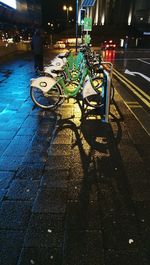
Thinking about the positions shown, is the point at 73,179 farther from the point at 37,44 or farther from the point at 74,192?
the point at 37,44

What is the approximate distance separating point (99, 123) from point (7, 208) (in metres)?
3.46

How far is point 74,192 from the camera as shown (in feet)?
11.6

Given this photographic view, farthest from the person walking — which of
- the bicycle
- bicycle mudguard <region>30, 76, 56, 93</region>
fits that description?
bicycle mudguard <region>30, 76, 56, 93</region>

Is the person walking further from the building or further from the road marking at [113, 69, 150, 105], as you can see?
the building

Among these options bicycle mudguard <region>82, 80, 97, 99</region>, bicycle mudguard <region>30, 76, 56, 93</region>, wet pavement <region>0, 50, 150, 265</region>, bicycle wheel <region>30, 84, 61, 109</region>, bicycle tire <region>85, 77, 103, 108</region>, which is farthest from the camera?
bicycle tire <region>85, 77, 103, 108</region>

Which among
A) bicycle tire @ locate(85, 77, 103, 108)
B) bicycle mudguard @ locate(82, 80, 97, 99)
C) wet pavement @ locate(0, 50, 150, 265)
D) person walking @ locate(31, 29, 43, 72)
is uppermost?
person walking @ locate(31, 29, 43, 72)

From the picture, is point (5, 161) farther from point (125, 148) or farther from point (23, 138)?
point (125, 148)

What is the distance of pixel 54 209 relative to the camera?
321 centimetres

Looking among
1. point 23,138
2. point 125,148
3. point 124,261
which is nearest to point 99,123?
point 125,148

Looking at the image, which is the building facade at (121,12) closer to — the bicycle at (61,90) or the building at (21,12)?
the building at (21,12)

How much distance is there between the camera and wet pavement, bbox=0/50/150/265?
8.61 ft

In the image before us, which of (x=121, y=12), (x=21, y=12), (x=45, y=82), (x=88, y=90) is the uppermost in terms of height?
(x=121, y=12)

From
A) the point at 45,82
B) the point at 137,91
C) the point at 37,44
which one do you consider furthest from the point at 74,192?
the point at 37,44

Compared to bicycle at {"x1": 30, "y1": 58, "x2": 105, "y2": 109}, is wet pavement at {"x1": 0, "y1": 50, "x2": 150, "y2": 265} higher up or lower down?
lower down
